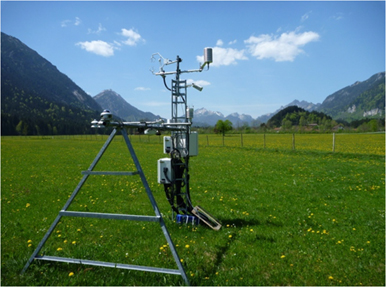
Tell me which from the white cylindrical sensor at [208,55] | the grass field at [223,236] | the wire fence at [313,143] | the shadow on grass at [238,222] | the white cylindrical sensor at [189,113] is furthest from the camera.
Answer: the wire fence at [313,143]

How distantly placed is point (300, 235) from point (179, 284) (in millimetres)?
3371

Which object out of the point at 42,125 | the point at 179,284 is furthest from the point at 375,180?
the point at 42,125

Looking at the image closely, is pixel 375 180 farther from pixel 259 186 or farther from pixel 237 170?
pixel 237 170

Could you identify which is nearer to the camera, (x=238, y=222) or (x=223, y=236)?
(x=223, y=236)

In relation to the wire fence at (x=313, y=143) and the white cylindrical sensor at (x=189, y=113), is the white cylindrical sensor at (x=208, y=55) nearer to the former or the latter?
the white cylindrical sensor at (x=189, y=113)

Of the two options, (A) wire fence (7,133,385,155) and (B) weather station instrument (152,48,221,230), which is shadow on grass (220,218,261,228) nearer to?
(B) weather station instrument (152,48,221,230)

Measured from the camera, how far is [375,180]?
1204 centimetres

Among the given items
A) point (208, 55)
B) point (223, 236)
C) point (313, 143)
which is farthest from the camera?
point (313, 143)

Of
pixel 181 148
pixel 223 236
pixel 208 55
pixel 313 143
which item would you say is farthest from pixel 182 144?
pixel 313 143

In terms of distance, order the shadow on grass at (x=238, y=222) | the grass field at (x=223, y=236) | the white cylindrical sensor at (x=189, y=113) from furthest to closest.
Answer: the shadow on grass at (x=238, y=222), the white cylindrical sensor at (x=189, y=113), the grass field at (x=223, y=236)

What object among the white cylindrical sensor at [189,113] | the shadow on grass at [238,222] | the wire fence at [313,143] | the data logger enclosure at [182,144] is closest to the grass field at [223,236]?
the shadow on grass at [238,222]

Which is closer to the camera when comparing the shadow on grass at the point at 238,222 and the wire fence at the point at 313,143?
the shadow on grass at the point at 238,222

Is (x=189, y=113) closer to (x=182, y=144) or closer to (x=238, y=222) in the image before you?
(x=182, y=144)

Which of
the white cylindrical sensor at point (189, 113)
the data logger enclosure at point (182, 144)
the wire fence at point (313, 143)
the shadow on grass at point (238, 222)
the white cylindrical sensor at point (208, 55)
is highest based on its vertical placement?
the white cylindrical sensor at point (208, 55)
